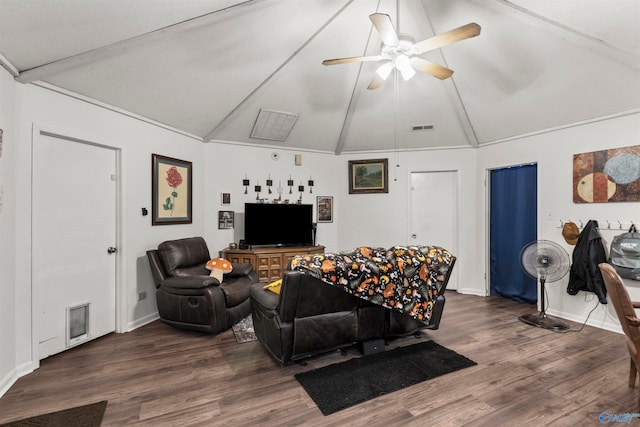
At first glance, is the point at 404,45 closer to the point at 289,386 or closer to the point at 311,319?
the point at 311,319

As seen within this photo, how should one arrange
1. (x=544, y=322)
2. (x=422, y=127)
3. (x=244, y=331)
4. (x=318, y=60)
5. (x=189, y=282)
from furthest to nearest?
(x=422, y=127) → (x=544, y=322) → (x=318, y=60) → (x=244, y=331) → (x=189, y=282)

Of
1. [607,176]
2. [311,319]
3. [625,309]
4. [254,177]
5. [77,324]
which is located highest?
[254,177]

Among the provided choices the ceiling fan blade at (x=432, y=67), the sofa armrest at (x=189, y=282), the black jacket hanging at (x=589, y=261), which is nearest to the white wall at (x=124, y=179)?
the sofa armrest at (x=189, y=282)

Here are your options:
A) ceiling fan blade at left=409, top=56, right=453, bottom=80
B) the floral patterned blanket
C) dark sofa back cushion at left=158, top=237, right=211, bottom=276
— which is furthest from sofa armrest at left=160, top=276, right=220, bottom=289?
ceiling fan blade at left=409, top=56, right=453, bottom=80

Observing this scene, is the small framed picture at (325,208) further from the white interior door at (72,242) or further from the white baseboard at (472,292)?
the white interior door at (72,242)

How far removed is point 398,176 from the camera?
5547 millimetres

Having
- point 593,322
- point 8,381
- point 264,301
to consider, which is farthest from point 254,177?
point 593,322

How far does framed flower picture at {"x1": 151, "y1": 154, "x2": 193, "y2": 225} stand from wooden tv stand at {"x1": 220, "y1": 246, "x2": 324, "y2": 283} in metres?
0.85

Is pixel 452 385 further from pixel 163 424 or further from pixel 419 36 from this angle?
pixel 419 36

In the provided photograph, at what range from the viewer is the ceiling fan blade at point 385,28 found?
2.15 metres

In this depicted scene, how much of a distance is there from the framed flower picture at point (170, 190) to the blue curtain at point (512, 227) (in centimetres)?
489

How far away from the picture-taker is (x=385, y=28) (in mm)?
2307

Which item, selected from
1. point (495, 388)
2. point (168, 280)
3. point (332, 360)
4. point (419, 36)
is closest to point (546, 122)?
point (419, 36)

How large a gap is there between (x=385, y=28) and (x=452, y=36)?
0.51 m
